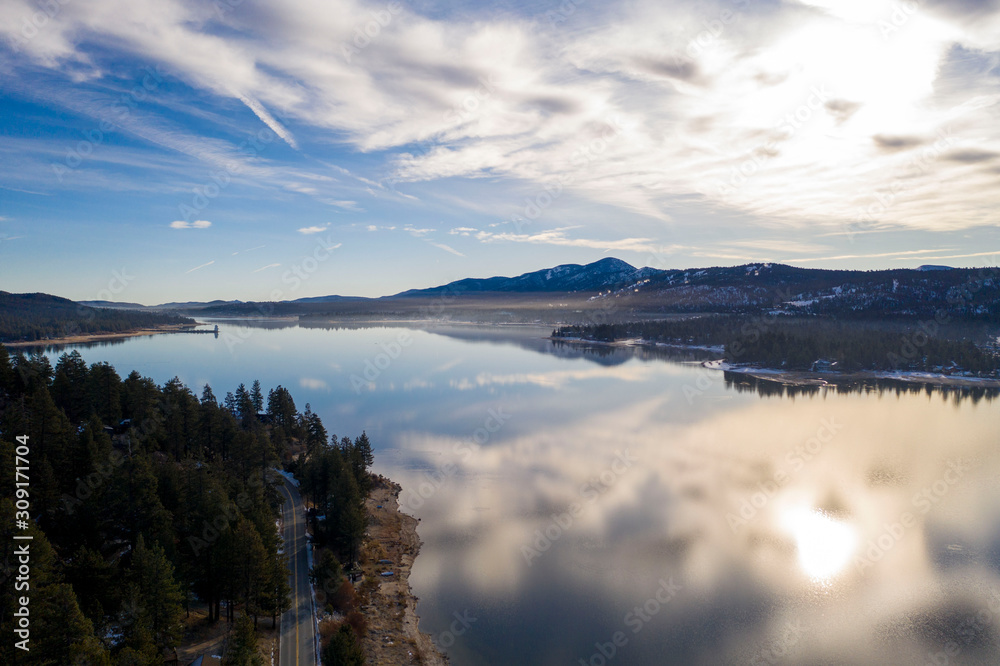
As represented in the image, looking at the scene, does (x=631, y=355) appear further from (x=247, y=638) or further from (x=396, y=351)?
(x=247, y=638)

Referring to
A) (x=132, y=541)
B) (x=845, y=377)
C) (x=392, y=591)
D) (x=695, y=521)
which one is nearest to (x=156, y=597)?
(x=132, y=541)

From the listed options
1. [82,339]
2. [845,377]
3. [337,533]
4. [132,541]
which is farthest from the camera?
[82,339]

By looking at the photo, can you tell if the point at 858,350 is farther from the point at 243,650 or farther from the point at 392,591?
the point at 243,650

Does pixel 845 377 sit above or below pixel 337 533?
above

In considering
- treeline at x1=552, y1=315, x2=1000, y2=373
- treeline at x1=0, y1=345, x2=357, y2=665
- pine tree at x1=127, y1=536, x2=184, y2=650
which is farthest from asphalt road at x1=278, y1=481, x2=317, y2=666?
treeline at x1=552, y1=315, x2=1000, y2=373

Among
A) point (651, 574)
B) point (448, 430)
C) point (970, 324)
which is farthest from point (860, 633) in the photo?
point (970, 324)

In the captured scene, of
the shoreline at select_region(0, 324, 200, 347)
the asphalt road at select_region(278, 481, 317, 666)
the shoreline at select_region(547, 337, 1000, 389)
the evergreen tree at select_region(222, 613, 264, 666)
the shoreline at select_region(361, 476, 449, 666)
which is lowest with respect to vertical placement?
the shoreline at select_region(361, 476, 449, 666)

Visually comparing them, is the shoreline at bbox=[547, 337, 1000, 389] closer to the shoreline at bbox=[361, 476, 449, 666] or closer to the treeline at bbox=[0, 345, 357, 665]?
the shoreline at bbox=[361, 476, 449, 666]
